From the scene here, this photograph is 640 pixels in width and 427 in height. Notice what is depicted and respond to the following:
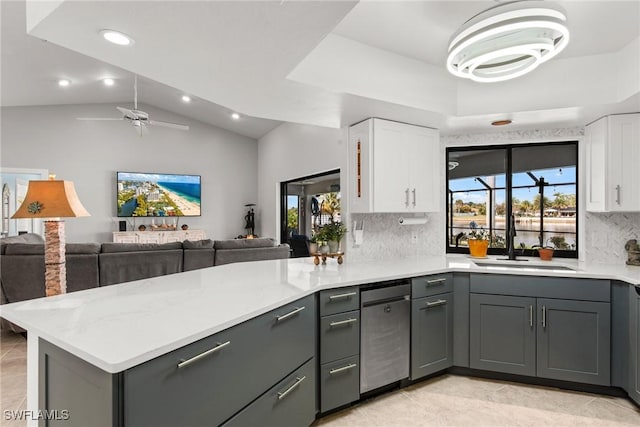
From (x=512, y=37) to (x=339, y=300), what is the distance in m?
1.76

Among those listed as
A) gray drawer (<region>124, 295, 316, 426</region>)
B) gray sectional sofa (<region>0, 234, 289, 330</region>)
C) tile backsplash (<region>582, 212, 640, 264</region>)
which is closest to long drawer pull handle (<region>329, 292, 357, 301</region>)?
gray drawer (<region>124, 295, 316, 426</region>)

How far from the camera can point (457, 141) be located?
361cm

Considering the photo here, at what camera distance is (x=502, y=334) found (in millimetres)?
2734

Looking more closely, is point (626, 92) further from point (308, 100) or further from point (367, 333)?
point (367, 333)

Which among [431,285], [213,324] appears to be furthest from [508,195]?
[213,324]

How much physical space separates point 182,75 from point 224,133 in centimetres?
641

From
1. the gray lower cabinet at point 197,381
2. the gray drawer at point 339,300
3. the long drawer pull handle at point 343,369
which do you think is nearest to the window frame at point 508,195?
the gray drawer at point 339,300

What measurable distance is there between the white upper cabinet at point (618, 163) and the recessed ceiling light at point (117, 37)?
3.49m

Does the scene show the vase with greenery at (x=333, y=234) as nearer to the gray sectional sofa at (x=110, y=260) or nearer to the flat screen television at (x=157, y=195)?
the gray sectional sofa at (x=110, y=260)

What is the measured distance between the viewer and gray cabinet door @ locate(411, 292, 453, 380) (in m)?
2.63

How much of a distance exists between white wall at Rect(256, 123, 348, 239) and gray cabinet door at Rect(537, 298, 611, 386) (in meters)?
1.83

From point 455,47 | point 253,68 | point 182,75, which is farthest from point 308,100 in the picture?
point 455,47

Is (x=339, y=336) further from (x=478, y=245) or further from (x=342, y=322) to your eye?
(x=478, y=245)

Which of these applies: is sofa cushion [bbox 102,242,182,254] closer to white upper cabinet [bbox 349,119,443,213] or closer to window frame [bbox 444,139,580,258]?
white upper cabinet [bbox 349,119,443,213]
